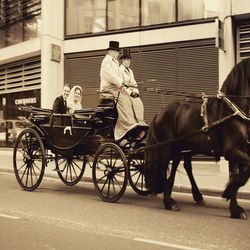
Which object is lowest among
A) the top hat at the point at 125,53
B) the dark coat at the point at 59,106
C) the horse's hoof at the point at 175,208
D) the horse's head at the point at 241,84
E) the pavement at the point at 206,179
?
the pavement at the point at 206,179

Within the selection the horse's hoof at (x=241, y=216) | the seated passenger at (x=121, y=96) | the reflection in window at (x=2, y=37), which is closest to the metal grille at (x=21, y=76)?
the reflection in window at (x=2, y=37)

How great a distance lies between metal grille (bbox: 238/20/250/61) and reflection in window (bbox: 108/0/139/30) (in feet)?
15.6

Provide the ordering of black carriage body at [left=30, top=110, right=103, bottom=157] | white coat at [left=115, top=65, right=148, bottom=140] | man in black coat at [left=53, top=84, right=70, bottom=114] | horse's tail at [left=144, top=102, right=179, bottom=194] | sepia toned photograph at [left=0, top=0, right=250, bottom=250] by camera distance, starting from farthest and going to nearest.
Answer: man in black coat at [left=53, top=84, right=70, bottom=114], black carriage body at [left=30, top=110, right=103, bottom=157], white coat at [left=115, top=65, right=148, bottom=140], horse's tail at [left=144, top=102, right=179, bottom=194], sepia toned photograph at [left=0, top=0, right=250, bottom=250]

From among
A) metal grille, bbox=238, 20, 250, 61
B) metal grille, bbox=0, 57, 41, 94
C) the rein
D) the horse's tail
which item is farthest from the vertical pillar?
the horse's tail

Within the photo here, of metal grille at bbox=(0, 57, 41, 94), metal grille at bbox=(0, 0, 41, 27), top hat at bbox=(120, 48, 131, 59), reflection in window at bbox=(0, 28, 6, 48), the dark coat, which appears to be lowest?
the dark coat

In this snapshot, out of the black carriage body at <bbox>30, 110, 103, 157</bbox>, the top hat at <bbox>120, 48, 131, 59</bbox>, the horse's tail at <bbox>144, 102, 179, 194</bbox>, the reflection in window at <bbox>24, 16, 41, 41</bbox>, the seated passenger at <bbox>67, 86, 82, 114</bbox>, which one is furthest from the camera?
the reflection in window at <bbox>24, 16, 41, 41</bbox>

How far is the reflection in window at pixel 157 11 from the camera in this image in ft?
55.3

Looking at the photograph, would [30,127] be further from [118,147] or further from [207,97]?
[207,97]

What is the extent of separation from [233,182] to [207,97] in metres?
1.36

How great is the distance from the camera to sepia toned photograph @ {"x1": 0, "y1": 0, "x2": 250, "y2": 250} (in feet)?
21.1

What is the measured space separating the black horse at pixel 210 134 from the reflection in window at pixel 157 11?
9.42m

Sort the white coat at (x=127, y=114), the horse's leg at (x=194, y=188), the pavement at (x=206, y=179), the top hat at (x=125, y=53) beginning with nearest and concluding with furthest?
the horse's leg at (x=194, y=188), the white coat at (x=127, y=114), the top hat at (x=125, y=53), the pavement at (x=206, y=179)

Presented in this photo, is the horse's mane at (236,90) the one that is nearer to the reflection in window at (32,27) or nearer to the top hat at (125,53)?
the top hat at (125,53)

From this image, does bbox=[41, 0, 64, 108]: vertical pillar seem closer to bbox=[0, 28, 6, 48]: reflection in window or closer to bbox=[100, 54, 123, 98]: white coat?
bbox=[0, 28, 6, 48]: reflection in window
